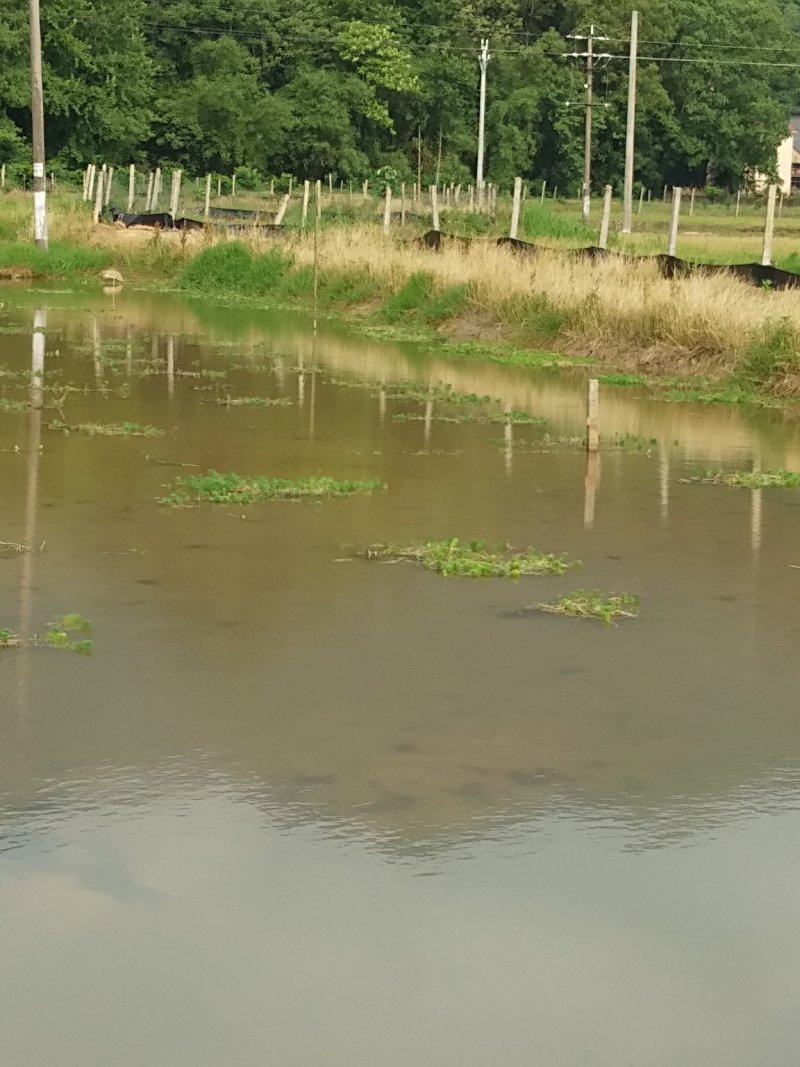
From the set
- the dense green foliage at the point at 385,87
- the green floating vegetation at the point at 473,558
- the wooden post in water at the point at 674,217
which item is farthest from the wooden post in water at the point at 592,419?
the dense green foliage at the point at 385,87

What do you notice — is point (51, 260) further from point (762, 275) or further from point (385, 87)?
point (385, 87)

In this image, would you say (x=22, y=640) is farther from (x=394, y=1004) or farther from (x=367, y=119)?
(x=367, y=119)

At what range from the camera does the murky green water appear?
17.7ft

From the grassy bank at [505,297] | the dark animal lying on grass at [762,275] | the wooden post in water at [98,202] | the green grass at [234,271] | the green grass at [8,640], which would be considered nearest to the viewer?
the green grass at [8,640]

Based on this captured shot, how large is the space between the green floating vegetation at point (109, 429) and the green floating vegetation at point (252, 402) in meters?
2.12

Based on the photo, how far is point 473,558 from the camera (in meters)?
11.0

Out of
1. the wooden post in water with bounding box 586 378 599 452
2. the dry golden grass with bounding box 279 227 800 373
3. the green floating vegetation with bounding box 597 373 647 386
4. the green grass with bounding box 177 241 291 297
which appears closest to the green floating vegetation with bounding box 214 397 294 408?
the wooden post in water with bounding box 586 378 599 452

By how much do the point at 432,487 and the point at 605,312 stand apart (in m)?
10.9

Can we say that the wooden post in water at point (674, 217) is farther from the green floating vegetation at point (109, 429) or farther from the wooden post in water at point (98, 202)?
the wooden post in water at point (98, 202)

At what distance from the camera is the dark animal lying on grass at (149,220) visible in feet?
133

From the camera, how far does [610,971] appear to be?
18.6 ft

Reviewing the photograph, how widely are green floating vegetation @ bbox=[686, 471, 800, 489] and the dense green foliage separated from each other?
53.3 metres

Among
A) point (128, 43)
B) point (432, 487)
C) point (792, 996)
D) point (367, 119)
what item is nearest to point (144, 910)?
point (792, 996)

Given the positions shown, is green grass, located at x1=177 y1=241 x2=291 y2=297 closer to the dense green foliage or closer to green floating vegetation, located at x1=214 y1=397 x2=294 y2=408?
green floating vegetation, located at x1=214 y1=397 x2=294 y2=408
